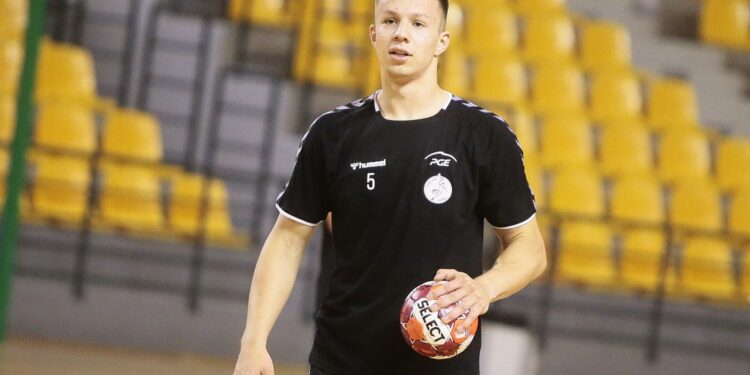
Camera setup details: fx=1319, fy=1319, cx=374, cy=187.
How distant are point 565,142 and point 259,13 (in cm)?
291

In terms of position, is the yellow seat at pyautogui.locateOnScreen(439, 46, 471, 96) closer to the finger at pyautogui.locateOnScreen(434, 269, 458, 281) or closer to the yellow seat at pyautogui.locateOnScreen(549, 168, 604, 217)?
the yellow seat at pyautogui.locateOnScreen(549, 168, 604, 217)

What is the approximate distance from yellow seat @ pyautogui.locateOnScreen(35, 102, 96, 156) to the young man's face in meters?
6.84

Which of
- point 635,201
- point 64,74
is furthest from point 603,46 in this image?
point 64,74

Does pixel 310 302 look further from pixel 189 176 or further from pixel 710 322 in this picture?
pixel 710 322

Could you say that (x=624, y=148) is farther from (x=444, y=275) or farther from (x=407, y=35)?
(x=444, y=275)

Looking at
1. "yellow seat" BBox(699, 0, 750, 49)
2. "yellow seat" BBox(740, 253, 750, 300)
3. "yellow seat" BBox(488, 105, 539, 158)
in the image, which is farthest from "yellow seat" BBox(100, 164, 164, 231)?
"yellow seat" BBox(699, 0, 750, 49)

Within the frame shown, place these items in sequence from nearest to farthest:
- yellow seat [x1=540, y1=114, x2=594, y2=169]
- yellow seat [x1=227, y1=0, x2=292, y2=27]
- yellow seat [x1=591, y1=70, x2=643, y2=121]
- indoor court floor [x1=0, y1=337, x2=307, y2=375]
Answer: indoor court floor [x1=0, y1=337, x2=307, y2=375] < yellow seat [x1=540, y1=114, x2=594, y2=169] < yellow seat [x1=227, y1=0, x2=292, y2=27] < yellow seat [x1=591, y1=70, x2=643, y2=121]

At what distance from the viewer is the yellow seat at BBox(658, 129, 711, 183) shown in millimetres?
11891

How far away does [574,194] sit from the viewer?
10.7 metres

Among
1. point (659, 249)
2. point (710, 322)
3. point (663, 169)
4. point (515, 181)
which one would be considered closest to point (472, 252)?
point (515, 181)

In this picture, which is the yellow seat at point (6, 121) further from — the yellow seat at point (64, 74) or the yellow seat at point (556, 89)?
the yellow seat at point (556, 89)

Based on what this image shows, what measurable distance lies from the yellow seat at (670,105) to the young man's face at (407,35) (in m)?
9.73

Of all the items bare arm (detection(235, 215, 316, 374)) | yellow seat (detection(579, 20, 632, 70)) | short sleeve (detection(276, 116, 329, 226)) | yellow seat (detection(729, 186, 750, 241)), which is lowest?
yellow seat (detection(729, 186, 750, 241))

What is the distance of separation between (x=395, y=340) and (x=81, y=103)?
24.2 feet
